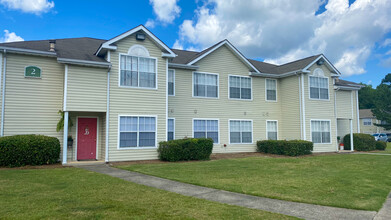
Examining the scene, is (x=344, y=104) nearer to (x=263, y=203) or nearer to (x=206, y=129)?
(x=206, y=129)

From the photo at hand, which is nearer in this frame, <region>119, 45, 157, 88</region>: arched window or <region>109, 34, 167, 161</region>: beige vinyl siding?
<region>109, 34, 167, 161</region>: beige vinyl siding

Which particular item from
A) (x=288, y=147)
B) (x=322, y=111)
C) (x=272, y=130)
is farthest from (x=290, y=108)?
(x=288, y=147)

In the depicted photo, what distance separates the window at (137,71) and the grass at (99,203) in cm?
682

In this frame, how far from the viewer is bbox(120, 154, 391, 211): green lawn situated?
691cm

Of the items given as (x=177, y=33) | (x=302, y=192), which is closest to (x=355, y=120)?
(x=177, y=33)

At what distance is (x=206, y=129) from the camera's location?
17562mm

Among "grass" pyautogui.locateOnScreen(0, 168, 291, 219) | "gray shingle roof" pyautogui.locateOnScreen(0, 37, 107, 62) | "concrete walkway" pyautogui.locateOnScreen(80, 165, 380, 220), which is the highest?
"gray shingle roof" pyautogui.locateOnScreen(0, 37, 107, 62)

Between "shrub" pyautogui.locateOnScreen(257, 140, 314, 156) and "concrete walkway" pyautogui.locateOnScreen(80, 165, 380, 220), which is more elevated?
Answer: "shrub" pyautogui.locateOnScreen(257, 140, 314, 156)

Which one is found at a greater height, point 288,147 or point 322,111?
point 322,111

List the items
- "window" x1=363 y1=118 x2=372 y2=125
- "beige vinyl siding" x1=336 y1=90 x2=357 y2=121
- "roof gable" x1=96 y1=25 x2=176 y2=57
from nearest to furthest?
→ "roof gable" x1=96 y1=25 x2=176 y2=57 < "beige vinyl siding" x1=336 y1=90 x2=357 y2=121 < "window" x1=363 y1=118 x2=372 y2=125

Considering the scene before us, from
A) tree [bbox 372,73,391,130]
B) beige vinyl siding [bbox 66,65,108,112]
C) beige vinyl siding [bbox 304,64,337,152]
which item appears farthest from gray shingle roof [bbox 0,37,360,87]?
tree [bbox 372,73,391,130]

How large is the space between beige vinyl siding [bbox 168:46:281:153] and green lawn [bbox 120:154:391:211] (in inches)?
223

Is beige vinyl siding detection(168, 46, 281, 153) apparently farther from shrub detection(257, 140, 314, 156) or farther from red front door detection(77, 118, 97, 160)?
red front door detection(77, 118, 97, 160)

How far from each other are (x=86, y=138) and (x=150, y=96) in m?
3.92
